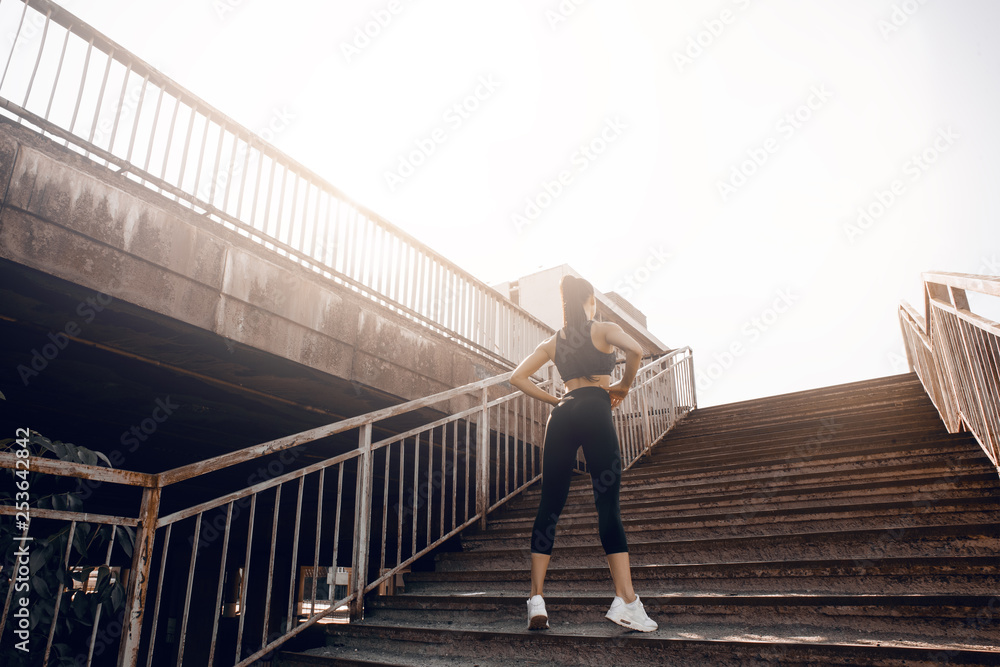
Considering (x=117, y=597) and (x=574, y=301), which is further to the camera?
(x=574, y=301)

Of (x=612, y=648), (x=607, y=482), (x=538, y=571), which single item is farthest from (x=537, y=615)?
(x=607, y=482)

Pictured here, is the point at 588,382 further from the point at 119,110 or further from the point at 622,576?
the point at 119,110

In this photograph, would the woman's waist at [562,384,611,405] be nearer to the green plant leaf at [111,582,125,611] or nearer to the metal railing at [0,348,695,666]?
the metal railing at [0,348,695,666]

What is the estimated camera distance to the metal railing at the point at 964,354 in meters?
3.14

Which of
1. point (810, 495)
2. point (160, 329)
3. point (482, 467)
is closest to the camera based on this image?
point (160, 329)

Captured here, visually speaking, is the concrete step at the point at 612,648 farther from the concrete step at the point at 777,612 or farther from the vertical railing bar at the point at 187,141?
the vertical railing bar at the point at 187,141

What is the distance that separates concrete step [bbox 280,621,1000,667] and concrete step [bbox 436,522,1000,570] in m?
0.82

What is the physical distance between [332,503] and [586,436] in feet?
26.6

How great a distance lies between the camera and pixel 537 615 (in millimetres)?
2783

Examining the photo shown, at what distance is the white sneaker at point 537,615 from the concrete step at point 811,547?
975mm

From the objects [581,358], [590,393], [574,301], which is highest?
[574,301]

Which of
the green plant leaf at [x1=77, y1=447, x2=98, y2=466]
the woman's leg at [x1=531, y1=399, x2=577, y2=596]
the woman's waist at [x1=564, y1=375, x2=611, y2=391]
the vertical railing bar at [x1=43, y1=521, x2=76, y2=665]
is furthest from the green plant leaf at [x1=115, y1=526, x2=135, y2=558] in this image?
the woman's waist at [x1=564, y1=375, x2=611, y2=391]

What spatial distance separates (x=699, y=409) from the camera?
9.61 metres

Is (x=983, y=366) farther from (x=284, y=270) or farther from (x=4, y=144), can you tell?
(x=4, y=144)
